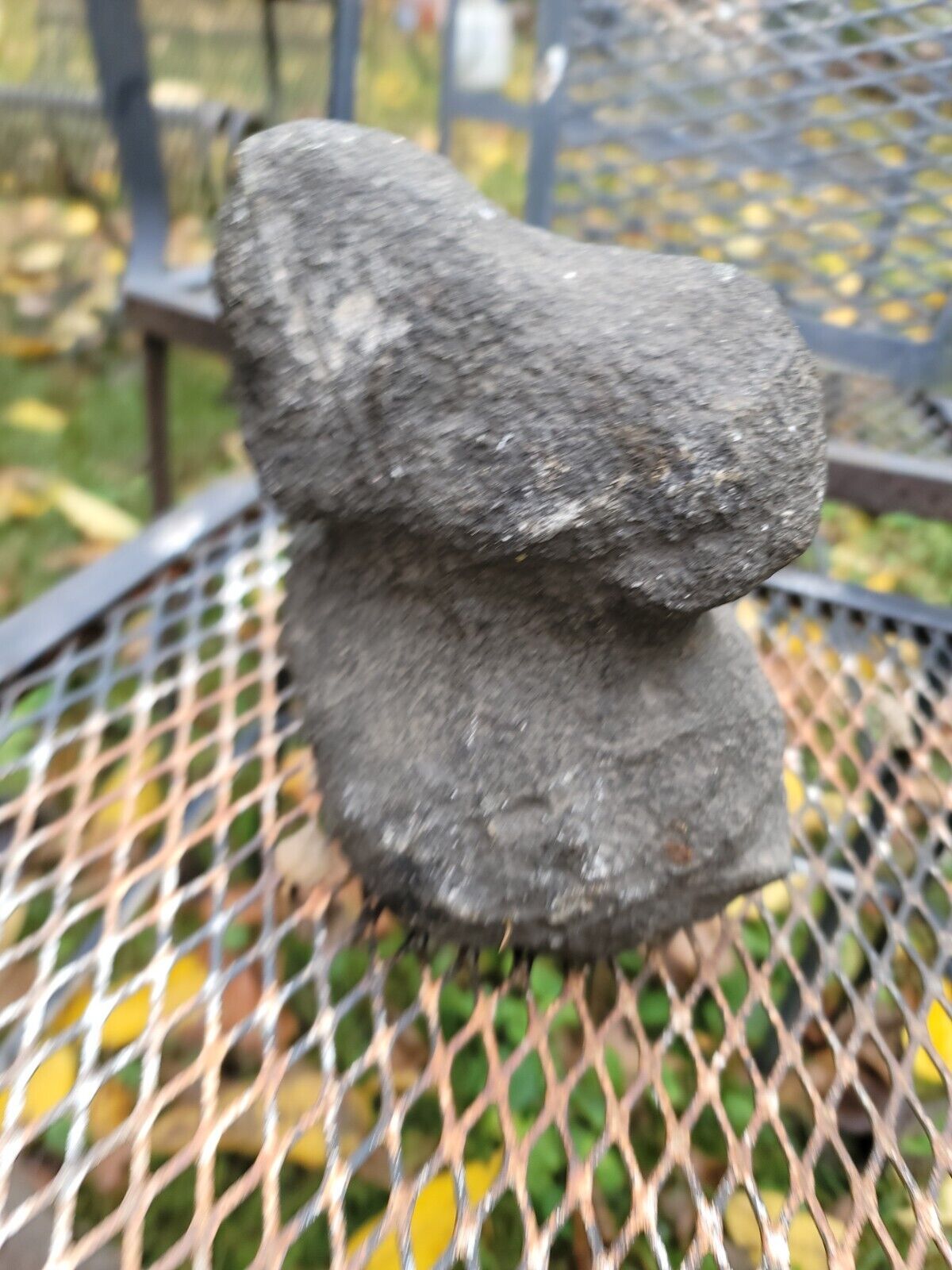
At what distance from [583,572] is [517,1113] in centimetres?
74

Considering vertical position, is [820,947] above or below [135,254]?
below

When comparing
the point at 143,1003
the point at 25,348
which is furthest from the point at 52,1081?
the point at 25,348

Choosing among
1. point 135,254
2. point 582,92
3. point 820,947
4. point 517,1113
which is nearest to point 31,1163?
point 517,1113

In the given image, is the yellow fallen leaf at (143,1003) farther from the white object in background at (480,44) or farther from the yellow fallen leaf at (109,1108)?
the white object in background at (480,44)

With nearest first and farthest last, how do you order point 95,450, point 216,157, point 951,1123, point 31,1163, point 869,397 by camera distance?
1. point 951,1123
2. point 31,1163
3. point 869,397
4. point 216,157
5. point 95,450

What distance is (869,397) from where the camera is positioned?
4.86 feet

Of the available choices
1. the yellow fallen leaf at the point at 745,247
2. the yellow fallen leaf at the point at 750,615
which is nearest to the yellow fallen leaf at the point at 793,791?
the yellow fallen leaf at the point at 750,615

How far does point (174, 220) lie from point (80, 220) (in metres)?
0.83

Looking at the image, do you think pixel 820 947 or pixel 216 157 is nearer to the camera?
pixel 820 947

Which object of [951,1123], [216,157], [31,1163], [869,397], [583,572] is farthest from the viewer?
[216,157]

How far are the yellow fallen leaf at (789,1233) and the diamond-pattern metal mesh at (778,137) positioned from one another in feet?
3.66

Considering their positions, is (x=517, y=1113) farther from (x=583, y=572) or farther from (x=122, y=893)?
(x=583, y=572)

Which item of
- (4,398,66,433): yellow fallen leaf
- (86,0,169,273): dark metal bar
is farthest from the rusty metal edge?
(4,398,66,433): yellow fallen leaf

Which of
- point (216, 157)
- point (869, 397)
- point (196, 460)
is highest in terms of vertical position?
point (216, 157)
